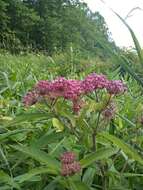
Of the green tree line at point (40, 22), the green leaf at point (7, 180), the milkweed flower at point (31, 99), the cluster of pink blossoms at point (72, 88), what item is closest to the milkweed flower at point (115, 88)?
the cluster of pink blossoms at point (72, 88)

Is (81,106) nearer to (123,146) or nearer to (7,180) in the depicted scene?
(123,146)

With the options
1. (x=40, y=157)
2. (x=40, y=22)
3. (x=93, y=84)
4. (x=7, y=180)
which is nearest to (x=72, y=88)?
(x=93, y=84)

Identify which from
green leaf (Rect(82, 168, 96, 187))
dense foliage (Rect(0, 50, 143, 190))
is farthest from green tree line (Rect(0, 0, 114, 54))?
green leaf (Rect(82, 168, 96, 187))

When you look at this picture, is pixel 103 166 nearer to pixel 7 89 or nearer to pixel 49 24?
pixel 7 89

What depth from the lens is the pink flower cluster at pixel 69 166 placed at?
1.05 meters

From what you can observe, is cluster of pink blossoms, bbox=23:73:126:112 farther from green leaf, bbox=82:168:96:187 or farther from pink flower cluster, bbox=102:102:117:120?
green leaf, bbox=82:168:96:187

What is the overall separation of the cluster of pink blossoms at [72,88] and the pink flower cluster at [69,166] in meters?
0.13

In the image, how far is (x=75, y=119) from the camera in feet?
3.87

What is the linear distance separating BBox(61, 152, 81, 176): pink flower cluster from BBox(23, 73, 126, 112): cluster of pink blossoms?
0.13 m

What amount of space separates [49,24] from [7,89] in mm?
33011

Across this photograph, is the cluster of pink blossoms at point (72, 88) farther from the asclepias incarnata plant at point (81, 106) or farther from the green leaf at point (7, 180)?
the green leaf at point (7, 180)

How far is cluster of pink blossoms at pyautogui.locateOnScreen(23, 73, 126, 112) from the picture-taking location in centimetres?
114

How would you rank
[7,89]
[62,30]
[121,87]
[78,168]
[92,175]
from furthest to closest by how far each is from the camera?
1. [62,30]
2. [7,89]
3. [92,175]
4. [121,87]
5. [78,168]

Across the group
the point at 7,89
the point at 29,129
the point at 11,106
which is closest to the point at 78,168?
the point at 29,129
